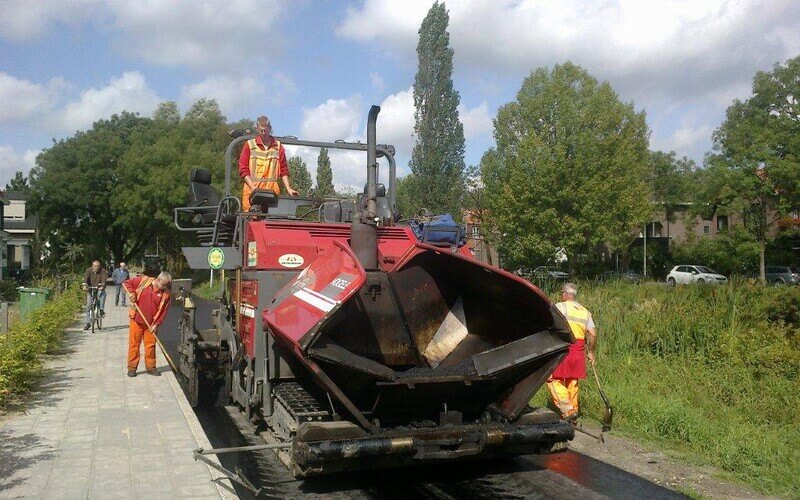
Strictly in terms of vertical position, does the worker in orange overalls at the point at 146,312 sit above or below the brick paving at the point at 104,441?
above

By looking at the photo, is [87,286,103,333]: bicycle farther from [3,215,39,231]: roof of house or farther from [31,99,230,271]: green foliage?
[3,215,39,231]: roof of house

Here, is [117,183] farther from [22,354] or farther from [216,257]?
[216,257]

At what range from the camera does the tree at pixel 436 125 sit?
40875 mm

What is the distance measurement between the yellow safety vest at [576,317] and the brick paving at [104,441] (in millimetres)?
3992

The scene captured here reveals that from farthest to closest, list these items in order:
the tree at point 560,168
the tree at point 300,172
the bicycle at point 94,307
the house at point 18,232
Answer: the house at point 18,232 → the tree at point 300,172 → the tree at point 560,168 → the bicycle at point 94,307

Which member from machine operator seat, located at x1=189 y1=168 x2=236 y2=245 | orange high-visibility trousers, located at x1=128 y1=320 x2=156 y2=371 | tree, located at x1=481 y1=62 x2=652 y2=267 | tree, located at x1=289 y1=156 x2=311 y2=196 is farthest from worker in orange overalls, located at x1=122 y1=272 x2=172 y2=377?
tree, located at x1=289 y1=156 x2=311 y2=196

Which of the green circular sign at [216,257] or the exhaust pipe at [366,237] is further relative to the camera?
the green circular sign at [216,257]

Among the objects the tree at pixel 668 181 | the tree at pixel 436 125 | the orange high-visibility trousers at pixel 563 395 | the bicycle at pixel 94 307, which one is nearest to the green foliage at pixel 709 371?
the orange high-visibility trousers at pixel 563 395

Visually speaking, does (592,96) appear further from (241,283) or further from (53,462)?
(53,462)

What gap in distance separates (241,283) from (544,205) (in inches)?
883

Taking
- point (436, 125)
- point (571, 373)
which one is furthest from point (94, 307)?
point (436, 125)

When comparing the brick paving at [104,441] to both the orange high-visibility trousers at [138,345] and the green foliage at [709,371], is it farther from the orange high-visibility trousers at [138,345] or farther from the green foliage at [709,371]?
the green foliage at [709,371]

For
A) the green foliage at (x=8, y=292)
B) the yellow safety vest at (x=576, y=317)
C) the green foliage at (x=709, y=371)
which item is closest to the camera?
the green foliage at (x=709, y=371)

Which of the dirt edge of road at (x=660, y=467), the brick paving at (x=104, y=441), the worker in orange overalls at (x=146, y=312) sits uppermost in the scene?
the worker in orange overalls at (x=146, y=312)
